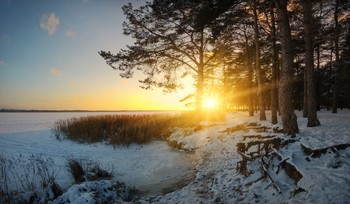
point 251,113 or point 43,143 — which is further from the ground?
point 251,113

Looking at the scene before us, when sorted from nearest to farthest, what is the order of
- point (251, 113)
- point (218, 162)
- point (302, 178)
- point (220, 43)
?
point (302, 178)
point (218, 162)
point (220, 43)
point (251, 113)

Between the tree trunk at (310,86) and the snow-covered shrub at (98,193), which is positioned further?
Result: the tree trunk at (310,86)

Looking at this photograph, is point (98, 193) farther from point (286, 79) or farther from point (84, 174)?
point (286, 79)

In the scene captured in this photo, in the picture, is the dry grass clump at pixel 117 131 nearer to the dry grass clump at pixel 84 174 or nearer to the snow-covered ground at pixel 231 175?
the snow-covered ground at pixel 231 175

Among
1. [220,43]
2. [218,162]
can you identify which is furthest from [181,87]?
[218,162]

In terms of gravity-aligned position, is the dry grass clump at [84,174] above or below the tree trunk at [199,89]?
below

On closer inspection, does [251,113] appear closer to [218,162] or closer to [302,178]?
[218,162]

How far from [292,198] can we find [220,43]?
15942 mm

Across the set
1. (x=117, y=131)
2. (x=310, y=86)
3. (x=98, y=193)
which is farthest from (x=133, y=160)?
(x=310, y=86)

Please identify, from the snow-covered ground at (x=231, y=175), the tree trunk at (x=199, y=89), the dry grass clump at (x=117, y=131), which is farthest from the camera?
the tree trunk at (x=199, y=89)

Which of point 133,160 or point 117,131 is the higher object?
point 117,131

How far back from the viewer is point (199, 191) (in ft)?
18.9

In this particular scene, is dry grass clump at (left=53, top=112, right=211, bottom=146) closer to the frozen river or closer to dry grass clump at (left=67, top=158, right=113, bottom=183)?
the frozen river

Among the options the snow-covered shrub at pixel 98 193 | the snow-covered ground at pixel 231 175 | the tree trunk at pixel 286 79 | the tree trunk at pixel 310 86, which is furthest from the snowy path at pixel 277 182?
the tree trunk at pixel 310 86
